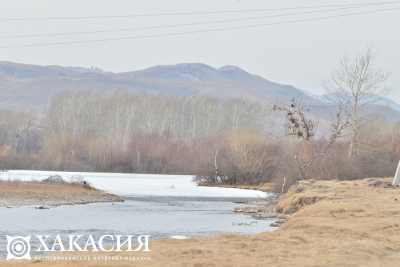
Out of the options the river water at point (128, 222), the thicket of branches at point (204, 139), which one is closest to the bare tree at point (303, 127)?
the thicket of branches at point (204, 139)

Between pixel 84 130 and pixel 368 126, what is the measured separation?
79332 millimetres

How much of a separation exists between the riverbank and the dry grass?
25887 millimetres

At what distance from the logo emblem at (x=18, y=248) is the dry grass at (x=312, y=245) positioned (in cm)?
236

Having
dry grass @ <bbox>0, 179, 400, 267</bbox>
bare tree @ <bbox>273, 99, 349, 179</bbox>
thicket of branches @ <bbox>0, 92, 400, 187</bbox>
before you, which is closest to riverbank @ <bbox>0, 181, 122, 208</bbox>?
bare tree @ <bbox>273, 99, 349, 179</bbox>

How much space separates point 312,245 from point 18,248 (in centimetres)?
935

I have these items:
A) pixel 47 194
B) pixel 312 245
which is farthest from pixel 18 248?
pixel 47 194

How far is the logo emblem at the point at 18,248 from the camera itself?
19.8 m

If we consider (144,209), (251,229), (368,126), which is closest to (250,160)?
(368,126)

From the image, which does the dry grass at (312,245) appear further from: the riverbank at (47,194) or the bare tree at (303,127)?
the bare tree at (303,127)

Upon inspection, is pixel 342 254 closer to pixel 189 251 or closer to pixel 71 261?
pixel 189 251

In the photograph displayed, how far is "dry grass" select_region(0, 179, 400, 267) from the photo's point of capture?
17.5 meters

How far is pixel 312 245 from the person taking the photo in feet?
67.8

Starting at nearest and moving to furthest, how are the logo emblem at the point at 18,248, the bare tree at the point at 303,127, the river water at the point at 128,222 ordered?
the logo emblem at the point at 18,248 → the river water at the point at 128,222 → the bare tree at the point at 303,127

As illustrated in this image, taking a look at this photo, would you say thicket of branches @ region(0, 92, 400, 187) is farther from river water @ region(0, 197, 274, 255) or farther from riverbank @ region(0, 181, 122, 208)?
river water @ region(0, 197, 274, 255)
